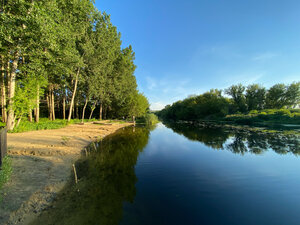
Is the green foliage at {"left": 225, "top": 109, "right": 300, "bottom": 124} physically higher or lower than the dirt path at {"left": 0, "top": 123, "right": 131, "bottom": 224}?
higher

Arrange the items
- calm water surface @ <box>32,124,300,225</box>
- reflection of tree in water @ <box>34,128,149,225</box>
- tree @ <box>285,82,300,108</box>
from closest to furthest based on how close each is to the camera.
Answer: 1. reflection of tree in water @ <box>34,128,149,225</box>
2. calm water surface @ <box>32,124,300,225</box>
3. tree @ <box>285,82,300,108</box>

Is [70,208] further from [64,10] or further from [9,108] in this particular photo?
[64,10]

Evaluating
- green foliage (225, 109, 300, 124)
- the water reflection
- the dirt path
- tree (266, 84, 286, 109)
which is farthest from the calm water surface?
tree (266, 84, 286, 109)

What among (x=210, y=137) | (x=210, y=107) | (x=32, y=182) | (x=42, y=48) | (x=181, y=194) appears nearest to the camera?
(x=32, y=182)

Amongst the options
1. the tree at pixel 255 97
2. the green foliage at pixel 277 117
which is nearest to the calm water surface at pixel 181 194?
the green foliage at pixel 277 117

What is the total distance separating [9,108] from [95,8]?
24.3 meters

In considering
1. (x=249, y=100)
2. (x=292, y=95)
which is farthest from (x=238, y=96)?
(x=292, y=95)

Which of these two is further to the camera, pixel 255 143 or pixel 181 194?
pixel 255 143

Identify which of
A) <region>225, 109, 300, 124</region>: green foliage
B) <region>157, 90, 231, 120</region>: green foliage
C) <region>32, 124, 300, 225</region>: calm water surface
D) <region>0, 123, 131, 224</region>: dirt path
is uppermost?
<region>157, 90, 231, 120</region>: green foliage

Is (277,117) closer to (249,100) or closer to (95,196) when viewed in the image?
(249,100)

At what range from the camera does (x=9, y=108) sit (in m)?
14.2

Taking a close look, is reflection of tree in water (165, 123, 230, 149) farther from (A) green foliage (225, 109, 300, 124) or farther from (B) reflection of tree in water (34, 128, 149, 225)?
(A) green foliage (225, 109, 300, 124)

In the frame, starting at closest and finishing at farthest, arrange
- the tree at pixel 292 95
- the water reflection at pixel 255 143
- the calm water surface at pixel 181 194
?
the calm water surface at pixel 181 194
the water reflection at pixel 255 143
the tree at pixel 292 95

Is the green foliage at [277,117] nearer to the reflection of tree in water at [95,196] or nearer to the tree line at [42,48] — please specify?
the tree line at [42,48]
